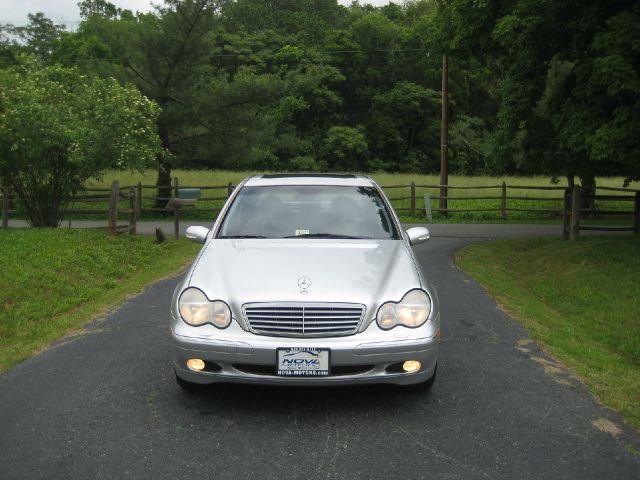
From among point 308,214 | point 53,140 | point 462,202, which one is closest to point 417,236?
point 308,214

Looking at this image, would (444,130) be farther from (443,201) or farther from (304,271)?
(304,271)

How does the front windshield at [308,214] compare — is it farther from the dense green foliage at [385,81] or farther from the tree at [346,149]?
the tree at [346,149]

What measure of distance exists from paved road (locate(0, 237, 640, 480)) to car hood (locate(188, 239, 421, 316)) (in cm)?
87

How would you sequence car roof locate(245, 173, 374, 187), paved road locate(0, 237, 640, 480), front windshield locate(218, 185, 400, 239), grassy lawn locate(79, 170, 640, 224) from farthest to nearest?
grassy lawn locate(79, 170, 640, 224) → car roof locate(245, 173, 374, 187) → front windshield locate(218, 185, 400, 239) → paved road locate(0, 237, 640, 480)

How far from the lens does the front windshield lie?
6105 mm

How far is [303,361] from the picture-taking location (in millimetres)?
4645

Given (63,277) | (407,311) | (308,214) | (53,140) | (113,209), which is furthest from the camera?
(113,209)

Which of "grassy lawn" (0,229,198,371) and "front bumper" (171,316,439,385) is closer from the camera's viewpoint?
"front bumper" (171,316,439,385)

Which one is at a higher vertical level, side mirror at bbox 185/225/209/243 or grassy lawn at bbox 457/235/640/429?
side mirror at bbox 185/225/209/243

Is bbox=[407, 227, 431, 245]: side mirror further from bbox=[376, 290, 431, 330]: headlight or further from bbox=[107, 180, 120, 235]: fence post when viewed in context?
bbox=[107, 180, 120, 235]: fence post

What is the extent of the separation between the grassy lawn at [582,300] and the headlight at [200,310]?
2.97m

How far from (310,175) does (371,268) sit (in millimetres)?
2240

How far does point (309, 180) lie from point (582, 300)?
5.53 m

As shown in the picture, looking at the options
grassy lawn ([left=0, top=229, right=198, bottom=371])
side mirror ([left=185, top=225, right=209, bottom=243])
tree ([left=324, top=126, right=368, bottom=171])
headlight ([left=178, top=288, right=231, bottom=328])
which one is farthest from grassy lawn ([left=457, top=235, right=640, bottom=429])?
tree ([left=324, top=126, right=368, bottom=171])
